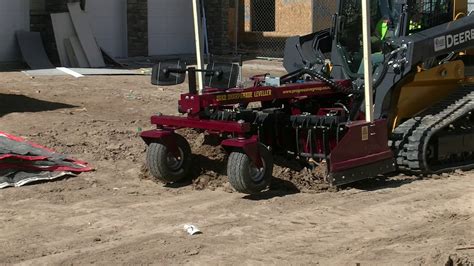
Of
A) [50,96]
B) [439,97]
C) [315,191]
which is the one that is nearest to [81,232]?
[315,191]

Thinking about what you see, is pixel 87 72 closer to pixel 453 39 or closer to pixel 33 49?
pixel 33 49

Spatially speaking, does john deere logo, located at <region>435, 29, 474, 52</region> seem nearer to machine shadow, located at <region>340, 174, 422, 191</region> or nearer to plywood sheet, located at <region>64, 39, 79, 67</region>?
machine shadow, located at <region>340, 174, 422, 191</region>

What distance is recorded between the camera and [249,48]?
25797 mm

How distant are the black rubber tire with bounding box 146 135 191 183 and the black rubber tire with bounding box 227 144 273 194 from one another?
90 cm

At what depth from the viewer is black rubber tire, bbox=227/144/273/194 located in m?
7.56

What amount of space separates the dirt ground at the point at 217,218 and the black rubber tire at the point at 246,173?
159 mm

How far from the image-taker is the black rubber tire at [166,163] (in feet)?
27.0

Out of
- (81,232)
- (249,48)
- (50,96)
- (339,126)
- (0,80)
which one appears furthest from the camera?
(249,48)

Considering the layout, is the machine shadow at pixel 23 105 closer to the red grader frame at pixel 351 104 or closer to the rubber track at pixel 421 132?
the red grader frame at pixel 351 104

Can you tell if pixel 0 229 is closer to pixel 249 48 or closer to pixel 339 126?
pixel 339 126

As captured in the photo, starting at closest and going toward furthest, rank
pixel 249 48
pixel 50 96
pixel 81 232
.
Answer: pixel 81 232
pixel 50 96
pixel 249 48

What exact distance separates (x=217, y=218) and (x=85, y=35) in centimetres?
1422

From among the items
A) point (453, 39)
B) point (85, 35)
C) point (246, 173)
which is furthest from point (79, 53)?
point (246, 173)

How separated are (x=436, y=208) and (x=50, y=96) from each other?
9075 mm
